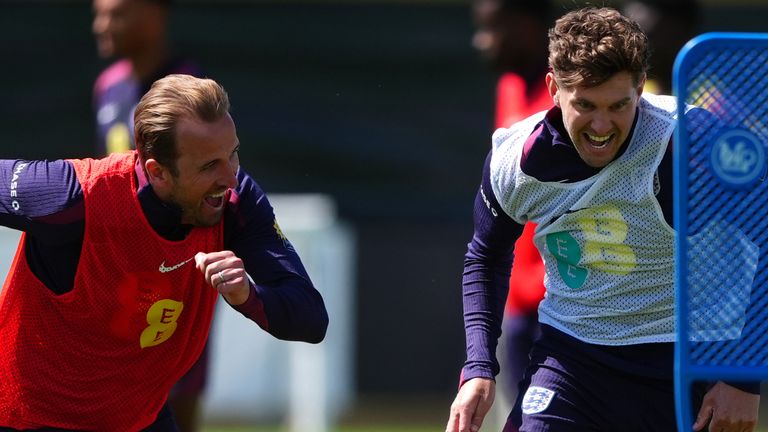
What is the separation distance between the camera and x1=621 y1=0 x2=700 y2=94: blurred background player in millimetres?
5863

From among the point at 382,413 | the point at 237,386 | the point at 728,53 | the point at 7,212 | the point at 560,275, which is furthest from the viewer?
the point at 382,413

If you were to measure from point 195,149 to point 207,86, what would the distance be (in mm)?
194

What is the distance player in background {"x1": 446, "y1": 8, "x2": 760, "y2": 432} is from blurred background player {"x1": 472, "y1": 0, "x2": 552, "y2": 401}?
176 cm

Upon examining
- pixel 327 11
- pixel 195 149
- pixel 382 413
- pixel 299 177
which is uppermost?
pixel 195 149

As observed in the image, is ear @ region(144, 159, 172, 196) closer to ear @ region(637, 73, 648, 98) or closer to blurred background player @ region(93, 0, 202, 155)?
ear @ region(637, 73, 648, 98)

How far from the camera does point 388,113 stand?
9.91m

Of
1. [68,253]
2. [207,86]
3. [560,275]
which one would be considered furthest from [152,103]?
[560,275]

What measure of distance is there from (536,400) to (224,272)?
963 millimetres

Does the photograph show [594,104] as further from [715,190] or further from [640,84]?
[715,190]

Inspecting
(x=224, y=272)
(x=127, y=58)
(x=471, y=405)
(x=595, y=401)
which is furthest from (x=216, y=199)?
(x=127, y=58)

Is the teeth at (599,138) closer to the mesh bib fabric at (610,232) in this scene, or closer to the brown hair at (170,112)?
the mesh bib fabric at (610,232)

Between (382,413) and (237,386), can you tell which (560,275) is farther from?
(382,413)

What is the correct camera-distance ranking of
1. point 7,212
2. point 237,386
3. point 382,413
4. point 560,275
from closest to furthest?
1. point 7,212
2. point 560,275
3. point 237,386
4. point 382,413

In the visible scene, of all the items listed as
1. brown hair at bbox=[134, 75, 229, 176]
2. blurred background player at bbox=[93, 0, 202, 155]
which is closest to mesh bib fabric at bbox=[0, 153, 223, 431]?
brown hair at bbox=[134, 75, 229, 176]
